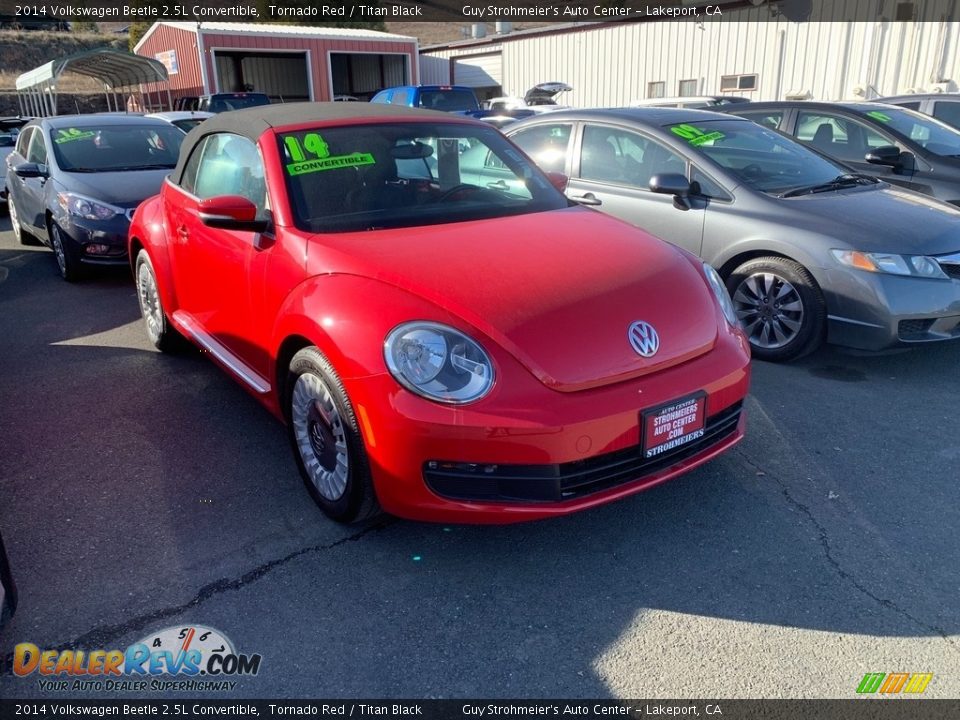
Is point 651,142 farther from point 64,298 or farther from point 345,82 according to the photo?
point 345,82

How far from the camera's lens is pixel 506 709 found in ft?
7.17

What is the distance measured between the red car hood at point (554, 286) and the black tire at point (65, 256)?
15.9 ft

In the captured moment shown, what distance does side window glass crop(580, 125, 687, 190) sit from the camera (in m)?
5.36

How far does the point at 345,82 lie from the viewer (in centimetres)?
3691

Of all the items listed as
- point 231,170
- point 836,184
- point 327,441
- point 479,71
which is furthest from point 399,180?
point 479,71

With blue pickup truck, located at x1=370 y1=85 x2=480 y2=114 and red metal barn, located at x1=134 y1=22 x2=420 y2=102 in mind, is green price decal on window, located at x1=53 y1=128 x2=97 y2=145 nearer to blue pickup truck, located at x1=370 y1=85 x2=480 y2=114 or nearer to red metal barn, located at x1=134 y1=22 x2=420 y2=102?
blue pickup truck, located at x1=370 y1=85 x2=480 y2=114

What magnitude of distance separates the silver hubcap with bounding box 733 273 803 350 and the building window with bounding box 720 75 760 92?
16.8 m

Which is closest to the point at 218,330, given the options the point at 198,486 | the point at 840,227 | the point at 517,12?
the point at 198,486

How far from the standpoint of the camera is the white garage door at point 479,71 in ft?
88.2

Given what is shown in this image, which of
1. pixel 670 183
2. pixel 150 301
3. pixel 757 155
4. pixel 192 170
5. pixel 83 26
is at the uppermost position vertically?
pixel 83 26

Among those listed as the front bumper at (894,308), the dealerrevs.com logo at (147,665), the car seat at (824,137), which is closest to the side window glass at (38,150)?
the dealerrevs.com logo at (147,665)

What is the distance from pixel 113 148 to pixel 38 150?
999mm

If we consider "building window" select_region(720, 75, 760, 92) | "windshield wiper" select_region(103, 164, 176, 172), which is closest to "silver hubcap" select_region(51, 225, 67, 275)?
"windshield wiper" select_region(103, 164, 176, 172)

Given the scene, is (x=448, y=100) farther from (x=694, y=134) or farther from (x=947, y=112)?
(x=694, y=134)
